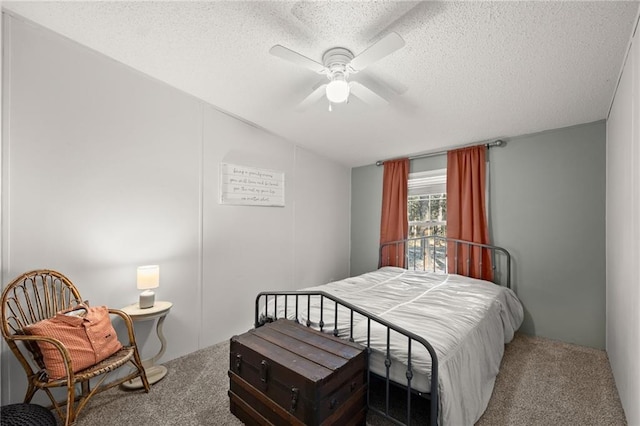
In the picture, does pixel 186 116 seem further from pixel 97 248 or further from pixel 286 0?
pixel 286 0

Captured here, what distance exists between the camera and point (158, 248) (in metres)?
2.48

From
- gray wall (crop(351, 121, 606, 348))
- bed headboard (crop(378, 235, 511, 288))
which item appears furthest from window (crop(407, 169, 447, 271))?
gray wall (crop(351, 121, 606, 348))

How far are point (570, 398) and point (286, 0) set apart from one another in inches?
124

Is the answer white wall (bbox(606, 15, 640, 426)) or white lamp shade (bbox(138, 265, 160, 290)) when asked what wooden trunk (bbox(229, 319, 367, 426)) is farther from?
white wall (bbox(606, 15, 640, 426))

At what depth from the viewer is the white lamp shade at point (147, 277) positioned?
7.16ft

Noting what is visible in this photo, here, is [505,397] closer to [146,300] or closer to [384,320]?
[384,320]

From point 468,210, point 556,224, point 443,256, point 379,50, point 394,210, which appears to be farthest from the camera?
point 394,210

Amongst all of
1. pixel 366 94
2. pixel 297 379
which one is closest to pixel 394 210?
pixel 366 94

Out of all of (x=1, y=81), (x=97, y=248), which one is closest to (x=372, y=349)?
(x=97, y=248)

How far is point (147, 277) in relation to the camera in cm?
220

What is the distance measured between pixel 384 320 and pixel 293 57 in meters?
1.63

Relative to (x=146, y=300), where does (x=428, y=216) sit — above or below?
above

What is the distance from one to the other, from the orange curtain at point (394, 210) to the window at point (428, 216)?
11 cm

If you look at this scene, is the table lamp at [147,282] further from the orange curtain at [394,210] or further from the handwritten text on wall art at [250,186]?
the orange curtain at [394,210]
